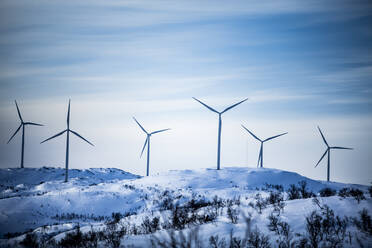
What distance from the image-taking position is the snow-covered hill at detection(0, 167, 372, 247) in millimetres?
14031

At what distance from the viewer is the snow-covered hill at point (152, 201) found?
1403cm

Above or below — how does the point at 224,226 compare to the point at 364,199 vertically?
below

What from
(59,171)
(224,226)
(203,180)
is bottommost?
(59,171)

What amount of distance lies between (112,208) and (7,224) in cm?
882

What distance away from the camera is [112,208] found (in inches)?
1255

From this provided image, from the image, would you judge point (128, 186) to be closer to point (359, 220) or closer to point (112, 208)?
point (112, 208)

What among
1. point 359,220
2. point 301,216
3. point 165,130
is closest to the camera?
point 359,220

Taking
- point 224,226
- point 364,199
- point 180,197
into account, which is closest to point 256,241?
point 224,226

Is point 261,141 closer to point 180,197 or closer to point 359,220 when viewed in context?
point 180,197

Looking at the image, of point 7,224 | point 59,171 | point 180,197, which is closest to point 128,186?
point 180,197

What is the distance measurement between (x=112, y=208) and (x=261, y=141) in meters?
32.5

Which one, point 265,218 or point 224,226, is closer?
point 224,226

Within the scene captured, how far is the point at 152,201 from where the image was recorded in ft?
104

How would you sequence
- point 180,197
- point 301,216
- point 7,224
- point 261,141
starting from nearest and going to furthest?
point 301,216 < point 7,224 < point 180,197 < point 261,141
